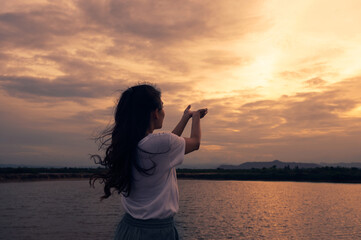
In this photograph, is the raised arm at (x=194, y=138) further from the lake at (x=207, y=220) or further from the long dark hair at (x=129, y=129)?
the lake at (x=207, y=220)

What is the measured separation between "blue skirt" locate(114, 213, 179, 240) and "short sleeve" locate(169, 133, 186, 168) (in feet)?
1.53

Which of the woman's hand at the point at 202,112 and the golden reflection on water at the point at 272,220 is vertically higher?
the woman's hand at the point at 202,112

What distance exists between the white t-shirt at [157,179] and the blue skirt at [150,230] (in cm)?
5

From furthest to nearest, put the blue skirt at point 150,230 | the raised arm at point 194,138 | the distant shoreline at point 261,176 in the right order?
1. the distant shoreline at point 261,176
2. the raised arm at point 194,138
3. the blue skirt at point 150,230

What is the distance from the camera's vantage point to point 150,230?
110 inches

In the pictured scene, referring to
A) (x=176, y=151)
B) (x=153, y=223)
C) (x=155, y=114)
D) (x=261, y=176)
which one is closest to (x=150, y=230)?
(x=153, y=223)

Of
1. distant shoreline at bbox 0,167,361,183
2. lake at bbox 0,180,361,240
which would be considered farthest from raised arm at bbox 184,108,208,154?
distant shoreline at bbox 0,167,361,183

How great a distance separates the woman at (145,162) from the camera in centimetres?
280

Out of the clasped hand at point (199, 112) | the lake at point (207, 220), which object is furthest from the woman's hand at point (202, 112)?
the lake at point (207, 220)

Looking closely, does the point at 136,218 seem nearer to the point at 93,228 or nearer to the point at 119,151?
the point at 119,151

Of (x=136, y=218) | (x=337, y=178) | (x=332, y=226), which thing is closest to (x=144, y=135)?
(x=136, y=218)

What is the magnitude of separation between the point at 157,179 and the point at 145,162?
17cm

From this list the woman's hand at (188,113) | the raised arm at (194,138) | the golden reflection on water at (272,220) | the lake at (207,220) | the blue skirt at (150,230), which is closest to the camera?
the blue skirt at (150,230)

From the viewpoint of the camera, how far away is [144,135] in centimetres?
296
